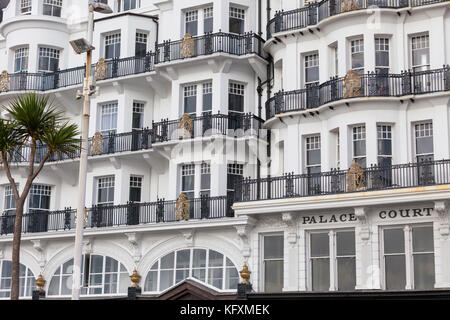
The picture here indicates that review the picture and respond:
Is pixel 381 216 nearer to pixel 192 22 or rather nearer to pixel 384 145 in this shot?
pixel 384 145

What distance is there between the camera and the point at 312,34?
3253 centimetres

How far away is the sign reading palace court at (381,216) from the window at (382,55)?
5810 millimetres

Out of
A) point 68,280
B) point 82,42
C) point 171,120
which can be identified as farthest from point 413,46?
point 68,280

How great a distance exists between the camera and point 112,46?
38219mm

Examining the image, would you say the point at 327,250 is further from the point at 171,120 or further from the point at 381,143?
the point at 171,120

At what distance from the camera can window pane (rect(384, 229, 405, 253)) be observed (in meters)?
28.0

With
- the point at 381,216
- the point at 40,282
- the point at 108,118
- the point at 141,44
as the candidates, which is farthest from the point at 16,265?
the point at 141,44

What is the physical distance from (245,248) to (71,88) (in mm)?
13072

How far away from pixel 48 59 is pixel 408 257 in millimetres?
22093

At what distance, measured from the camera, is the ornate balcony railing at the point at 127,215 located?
3256cm

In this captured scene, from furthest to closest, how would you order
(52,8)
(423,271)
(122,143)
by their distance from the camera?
(52,8)
(122,143)
(423,271)

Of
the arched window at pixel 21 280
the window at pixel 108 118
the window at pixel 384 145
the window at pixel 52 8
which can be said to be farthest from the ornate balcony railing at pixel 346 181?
the window at pixel 52 8

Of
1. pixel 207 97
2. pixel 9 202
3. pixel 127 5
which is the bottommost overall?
pixel 9 202

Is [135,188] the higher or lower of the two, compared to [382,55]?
lower
